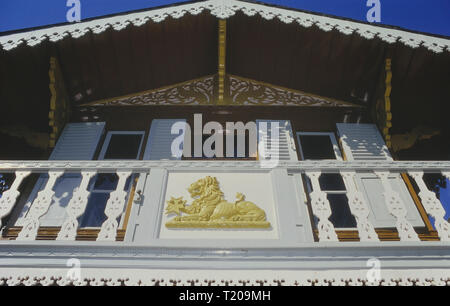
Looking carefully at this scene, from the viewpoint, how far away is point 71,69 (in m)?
7.04

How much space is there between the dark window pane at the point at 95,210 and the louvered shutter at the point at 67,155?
46 cm

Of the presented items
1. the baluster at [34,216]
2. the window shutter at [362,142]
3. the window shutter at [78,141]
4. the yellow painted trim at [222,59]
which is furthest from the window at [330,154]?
the baluster at [34,216]

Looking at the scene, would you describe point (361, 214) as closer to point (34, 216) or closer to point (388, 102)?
point (388, 102)

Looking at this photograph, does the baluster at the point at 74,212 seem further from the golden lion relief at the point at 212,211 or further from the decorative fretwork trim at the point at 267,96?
the decorative fretwork trim at the point at 267,96

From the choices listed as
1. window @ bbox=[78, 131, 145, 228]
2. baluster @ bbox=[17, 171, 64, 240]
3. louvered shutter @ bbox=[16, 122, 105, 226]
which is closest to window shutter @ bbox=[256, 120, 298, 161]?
window @ bbox=[78, 131, 145, 228]

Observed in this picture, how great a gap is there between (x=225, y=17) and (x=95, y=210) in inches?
153

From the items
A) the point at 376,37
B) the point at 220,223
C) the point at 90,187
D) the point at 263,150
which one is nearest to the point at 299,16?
the point at 376,37

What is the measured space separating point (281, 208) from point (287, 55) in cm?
386

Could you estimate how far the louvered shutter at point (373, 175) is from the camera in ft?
18.0

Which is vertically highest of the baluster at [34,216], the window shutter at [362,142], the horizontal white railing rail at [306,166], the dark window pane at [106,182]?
the window shutter at [362,142]

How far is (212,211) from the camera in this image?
451 cm

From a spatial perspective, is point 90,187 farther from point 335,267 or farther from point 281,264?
point 335,267

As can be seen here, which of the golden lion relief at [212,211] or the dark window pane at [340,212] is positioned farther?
the dark window pane at [340,212]

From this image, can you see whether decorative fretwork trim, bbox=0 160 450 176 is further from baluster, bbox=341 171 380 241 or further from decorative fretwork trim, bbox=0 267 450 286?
decorative fretwork trim, bbox=0 267 450 286
